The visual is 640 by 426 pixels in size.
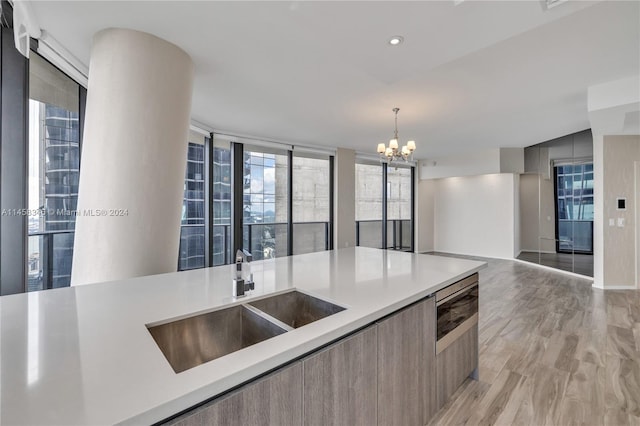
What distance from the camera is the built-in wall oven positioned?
1.85 m

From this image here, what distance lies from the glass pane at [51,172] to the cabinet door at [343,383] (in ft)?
7.99

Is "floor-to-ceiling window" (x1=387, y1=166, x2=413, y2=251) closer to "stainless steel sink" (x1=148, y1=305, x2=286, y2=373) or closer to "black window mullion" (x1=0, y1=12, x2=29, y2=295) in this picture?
"stainless steel sink" (x1=148, y1=305, x2=286, y2=373)

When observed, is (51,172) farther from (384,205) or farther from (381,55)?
(384,205)

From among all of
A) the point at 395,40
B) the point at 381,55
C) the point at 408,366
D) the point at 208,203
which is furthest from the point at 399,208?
the point at 408,366

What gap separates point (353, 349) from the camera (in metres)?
1.22

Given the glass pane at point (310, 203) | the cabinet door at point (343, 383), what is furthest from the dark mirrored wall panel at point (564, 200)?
the cabinet door at point (343, 383)

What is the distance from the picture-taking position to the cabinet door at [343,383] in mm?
1062

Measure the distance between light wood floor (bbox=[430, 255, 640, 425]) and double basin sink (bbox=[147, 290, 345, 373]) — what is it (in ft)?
4.16

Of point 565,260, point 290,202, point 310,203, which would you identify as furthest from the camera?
point 310,203

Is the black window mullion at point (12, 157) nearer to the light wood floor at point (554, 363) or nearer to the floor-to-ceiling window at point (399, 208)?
the light wood floor at point (554, 363)

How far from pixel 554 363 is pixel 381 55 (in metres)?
2.97

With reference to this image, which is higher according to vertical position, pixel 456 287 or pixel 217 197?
pixel 217 197

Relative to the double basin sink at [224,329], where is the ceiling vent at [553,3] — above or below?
above

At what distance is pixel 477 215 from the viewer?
8016mm
